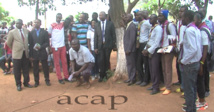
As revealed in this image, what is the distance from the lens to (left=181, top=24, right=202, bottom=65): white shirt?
329 centimetres

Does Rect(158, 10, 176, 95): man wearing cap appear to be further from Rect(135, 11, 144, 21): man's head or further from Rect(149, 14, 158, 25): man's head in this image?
Rect(135, 11, 144, 21): man's head

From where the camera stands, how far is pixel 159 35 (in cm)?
471

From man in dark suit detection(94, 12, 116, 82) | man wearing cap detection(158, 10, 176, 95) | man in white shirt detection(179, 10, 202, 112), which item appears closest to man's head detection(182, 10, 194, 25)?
man in white shirt detection(179, 10, 202, 112)

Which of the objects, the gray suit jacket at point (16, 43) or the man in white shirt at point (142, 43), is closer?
the man in white shirt at point (142, 43)

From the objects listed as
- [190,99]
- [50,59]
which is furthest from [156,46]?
[50,59]

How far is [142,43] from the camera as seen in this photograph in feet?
17.5

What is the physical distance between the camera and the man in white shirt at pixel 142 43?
5.28 metres

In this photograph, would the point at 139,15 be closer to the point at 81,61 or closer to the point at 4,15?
the point at 81,61

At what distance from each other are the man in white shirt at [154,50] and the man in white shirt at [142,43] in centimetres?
31

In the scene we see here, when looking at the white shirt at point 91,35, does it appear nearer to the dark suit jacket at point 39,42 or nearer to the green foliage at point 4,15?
the dark suit jacket at point 39,42

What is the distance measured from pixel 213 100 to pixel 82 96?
3.06m

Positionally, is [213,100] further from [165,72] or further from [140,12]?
[140,12]

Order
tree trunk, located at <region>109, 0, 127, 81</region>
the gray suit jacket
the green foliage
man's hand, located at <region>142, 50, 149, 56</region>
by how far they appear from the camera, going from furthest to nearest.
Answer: the green foliage
tree trunk, located at <region>109, 0, 127, 81</region>
the gray suit jacket
man's hand, located at <region>142, 50, 149, 56</region>

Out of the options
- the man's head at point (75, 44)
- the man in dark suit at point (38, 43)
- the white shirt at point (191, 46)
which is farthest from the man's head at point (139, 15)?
the man in dark suit at point (38, 43)
